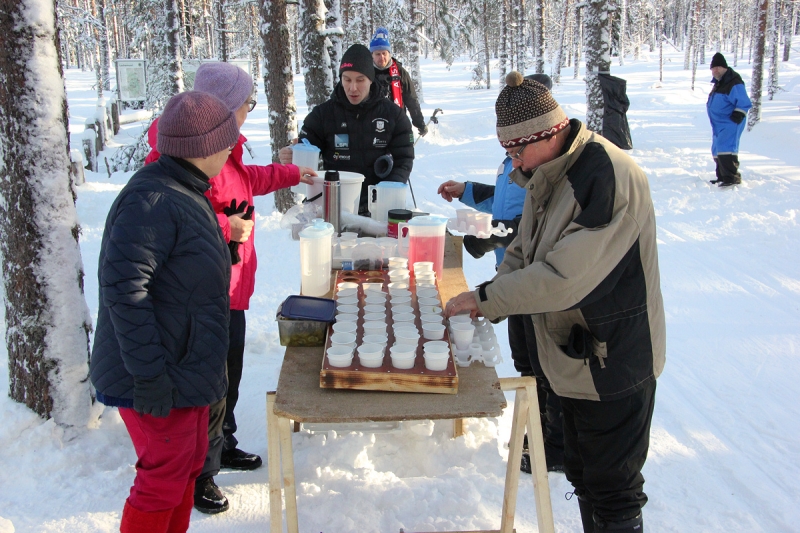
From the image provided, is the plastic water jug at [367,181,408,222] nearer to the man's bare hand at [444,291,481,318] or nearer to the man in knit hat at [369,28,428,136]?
the man's bare hand at [444,291,481,318]

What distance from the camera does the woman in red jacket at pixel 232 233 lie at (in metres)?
2.83

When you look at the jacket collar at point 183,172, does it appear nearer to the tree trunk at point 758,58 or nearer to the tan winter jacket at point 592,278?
the tan winter jacket at point 592,278

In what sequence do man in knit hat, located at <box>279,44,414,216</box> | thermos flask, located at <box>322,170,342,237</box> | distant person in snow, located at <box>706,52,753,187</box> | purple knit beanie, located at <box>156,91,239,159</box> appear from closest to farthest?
purple knit beanie, located at <box>156,91,239,159</box>
thermos flask, located at <box>322,170,342,237</box>
man in knit hat, located at <box>279,44,414,216</box>
distant person in snow, located at <box>706,52,753,187</box>

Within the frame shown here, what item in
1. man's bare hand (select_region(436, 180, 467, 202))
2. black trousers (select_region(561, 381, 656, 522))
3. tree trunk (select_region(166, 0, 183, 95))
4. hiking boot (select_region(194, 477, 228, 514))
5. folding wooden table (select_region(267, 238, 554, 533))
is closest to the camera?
folding wooden table (select_region(267, 238, 554, 533))

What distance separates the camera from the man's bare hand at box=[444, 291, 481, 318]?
2.39 meters

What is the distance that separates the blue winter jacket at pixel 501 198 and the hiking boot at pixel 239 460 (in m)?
1.85

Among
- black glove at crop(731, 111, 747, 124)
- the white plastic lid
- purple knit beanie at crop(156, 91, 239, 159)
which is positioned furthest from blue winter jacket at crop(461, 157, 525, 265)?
black glove at crop(731, 111, 747, 124)

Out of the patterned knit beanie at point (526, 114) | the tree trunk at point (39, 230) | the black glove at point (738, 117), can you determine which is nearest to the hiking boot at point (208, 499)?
the tree trunk at point (39, 230)

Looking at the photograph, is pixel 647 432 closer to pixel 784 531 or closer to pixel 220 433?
pixel 784 531

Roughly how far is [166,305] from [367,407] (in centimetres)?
81

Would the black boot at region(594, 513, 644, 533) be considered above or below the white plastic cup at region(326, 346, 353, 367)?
below

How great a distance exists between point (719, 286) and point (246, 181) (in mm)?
5092

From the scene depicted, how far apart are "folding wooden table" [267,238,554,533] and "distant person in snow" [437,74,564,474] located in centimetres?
82

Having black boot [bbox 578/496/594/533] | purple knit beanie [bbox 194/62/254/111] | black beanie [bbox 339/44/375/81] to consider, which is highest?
black beanie [bbox 339/44/375/81]
